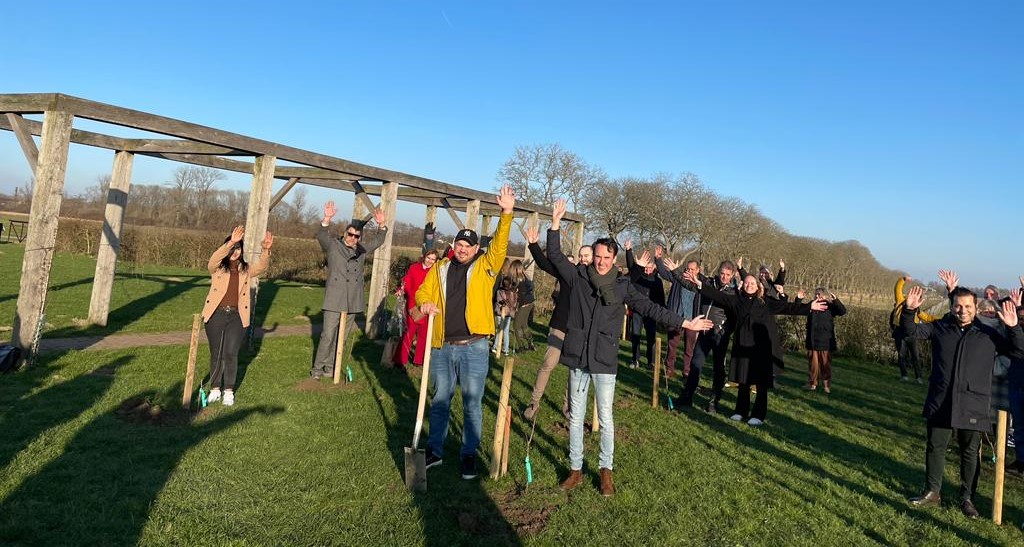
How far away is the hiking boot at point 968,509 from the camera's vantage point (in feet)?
16.1

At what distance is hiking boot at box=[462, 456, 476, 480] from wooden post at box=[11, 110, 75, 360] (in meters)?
5.73

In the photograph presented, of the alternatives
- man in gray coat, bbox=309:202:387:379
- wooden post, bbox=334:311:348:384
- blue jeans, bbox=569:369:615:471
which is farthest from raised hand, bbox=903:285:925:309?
wooden post, bbox=334:311:348:384

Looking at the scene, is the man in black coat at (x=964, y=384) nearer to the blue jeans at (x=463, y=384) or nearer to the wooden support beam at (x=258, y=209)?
the blue jeans at (x=463, y=384)

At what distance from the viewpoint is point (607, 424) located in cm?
479

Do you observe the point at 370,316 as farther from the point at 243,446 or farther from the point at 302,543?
the point at 302,543

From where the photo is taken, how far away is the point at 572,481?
191 inches

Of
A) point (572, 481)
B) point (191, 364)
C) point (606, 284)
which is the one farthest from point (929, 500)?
point (191, 364)

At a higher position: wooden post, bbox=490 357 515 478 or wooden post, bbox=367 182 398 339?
wooden post, bbox=367 182 398 339

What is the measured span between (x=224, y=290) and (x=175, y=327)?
5.80 meters

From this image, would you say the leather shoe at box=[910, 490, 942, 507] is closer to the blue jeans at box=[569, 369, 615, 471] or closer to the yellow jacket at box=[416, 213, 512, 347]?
the blue jeans at box=[569, 369, 615, 471]

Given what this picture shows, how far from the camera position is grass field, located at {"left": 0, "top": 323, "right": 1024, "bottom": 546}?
3.86m

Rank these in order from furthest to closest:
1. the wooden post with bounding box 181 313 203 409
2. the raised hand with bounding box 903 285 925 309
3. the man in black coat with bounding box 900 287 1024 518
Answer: the raised hand with bounding box 903 285 925 309 < the wooden post with bounding box 181 313 203 409 < the man in black coat with bounding box 900 287 1024 518

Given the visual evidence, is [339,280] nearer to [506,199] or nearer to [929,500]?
[506,199]

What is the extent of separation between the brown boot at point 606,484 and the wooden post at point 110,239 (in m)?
9.74
